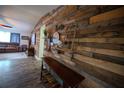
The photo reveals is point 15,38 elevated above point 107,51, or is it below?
above

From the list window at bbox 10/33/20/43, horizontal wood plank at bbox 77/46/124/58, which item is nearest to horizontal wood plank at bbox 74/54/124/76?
horizontal wood plank at bbox 77/46/124/58

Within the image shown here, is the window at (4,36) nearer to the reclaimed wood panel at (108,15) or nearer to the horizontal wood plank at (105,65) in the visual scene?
the horizontal wood plank at (105,65)

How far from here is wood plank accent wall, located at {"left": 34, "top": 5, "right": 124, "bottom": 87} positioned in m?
1.08

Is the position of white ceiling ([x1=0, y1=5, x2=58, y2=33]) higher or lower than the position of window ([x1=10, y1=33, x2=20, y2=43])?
higher

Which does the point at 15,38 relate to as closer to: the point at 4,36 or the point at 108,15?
the point at 4,36

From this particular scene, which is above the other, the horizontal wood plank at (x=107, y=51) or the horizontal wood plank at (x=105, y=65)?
the horizontal wood plank at (x=107, y=51)

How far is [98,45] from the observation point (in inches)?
52.6

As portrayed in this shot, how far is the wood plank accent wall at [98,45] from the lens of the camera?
108 centimetres

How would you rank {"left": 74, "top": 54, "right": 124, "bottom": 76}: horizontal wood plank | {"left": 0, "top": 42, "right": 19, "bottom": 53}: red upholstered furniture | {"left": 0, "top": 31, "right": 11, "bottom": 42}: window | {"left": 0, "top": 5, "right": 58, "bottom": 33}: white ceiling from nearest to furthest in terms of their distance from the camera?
{"left": 74, "top": 54, "right": 124, "bottom": 76}: horizontal wood plank
{"left": 0, "top": 5, "right": 58, "bottom": 33}: white ceiling
{"left": 0, "top": 42, "right": 19, "bottom": 53}: red upholstered furniture
{"left": 0, "top": 31, "right": 11, "bottom": 42}: window

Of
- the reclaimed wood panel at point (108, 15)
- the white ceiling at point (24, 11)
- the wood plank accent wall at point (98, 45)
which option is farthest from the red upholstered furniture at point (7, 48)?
the reclaimed wood panel at point (108, 15)

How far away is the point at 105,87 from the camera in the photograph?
1.21 meters

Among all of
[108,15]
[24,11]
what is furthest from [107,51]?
[24,11]

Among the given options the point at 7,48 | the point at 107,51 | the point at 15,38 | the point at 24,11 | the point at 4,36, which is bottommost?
the point at 7,48

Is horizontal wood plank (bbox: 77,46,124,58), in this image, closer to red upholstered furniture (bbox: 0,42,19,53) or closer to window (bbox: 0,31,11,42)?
red upholstered furniture (bbox: 0,42,19,53)
